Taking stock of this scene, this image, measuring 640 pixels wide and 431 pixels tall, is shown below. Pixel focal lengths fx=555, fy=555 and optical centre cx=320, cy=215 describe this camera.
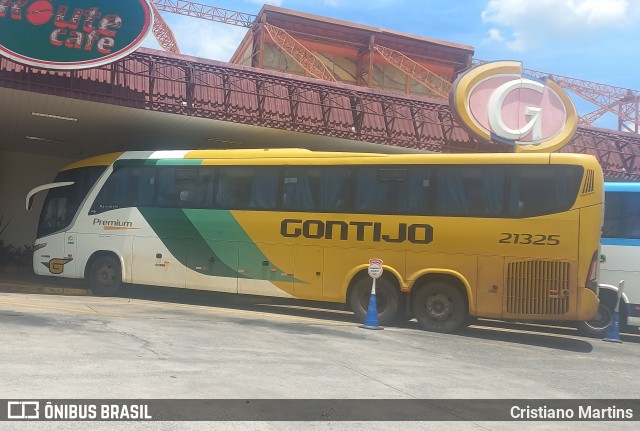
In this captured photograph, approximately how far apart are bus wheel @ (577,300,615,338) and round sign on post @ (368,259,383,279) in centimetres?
512

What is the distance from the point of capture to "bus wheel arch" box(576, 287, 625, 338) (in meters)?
12.4

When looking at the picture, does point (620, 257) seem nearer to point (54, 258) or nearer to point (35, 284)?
point (54, 258)

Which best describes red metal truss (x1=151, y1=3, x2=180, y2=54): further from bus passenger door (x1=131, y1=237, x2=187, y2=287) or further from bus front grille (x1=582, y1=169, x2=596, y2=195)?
bus front grille (x1=582, y1=169, x2=596, y2=195)

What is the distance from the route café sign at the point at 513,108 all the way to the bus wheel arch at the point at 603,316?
6.08 metres

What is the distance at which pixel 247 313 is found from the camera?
12.6m

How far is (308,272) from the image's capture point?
12156mm

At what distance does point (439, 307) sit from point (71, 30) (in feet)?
34.5

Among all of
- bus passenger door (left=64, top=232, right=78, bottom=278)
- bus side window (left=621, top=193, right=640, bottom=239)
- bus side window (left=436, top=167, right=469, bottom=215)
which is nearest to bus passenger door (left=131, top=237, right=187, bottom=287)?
bus passenger door (left=64, top=232, right=78, bottom=278)

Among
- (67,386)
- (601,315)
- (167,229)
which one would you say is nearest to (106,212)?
(167,229)

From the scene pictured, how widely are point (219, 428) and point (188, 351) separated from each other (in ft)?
10.1

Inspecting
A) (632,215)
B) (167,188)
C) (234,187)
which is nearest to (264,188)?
(234,187)

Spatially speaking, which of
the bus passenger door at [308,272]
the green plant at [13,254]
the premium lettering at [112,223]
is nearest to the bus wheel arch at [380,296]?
the bus passenger door at [308,272]

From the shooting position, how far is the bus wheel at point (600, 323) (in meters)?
12.4

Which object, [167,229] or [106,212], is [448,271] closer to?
[167,229]
